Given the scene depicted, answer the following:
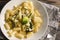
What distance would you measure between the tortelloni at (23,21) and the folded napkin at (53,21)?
0.24 ft

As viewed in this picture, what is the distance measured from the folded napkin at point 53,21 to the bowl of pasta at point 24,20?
0.05 meters

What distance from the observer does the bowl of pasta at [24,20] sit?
899mm

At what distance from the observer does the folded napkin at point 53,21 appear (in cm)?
95

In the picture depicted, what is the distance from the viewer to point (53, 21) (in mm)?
987

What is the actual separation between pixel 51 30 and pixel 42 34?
0.08 meters

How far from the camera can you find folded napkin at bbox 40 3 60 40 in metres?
0.95

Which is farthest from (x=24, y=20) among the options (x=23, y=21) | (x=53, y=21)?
(x=53, y=21)

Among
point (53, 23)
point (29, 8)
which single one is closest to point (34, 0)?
point (29, 8)

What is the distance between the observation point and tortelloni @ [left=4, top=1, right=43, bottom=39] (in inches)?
35.4

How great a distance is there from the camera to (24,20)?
89 centimetres

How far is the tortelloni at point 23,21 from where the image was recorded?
0.90 meters

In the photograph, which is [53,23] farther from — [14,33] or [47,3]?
[14,33]

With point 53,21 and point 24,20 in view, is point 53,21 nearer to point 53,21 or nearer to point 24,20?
point 53,21

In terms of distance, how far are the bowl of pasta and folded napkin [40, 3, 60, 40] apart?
0.05m
